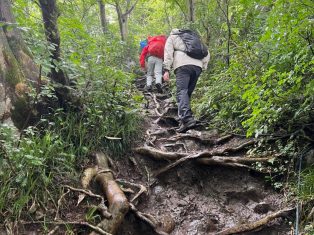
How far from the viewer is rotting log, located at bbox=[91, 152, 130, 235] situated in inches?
137

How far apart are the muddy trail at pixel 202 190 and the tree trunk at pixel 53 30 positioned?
1682 millimetres

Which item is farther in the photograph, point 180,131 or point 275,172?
point 180,131

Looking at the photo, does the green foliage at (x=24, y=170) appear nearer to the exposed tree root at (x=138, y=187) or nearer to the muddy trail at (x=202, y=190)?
the exposed tree root at (x=138, y=187)

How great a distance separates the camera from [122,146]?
17.3ft

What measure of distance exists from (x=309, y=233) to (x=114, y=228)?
192cm

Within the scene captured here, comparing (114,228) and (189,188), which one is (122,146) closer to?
(189,188)

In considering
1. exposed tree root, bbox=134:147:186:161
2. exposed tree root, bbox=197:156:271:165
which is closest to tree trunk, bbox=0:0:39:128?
exposed tree root, bbox=134:147:186:161

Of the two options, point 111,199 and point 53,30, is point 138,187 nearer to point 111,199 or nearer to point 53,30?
point 111,199

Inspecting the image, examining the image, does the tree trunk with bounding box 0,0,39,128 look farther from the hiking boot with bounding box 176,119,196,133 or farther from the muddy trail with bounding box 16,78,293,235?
the hiking boot with bounding box 176,119,196,133

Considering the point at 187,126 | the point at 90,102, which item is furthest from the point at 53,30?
the point at 187,126

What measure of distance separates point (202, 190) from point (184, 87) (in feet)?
8.63

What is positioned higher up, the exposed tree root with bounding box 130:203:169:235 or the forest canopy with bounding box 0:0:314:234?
the forest canopy with bounding box 0:0:314:234

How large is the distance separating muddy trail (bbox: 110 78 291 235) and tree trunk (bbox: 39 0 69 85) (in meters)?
1.68

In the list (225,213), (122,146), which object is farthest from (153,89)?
(225,213)
